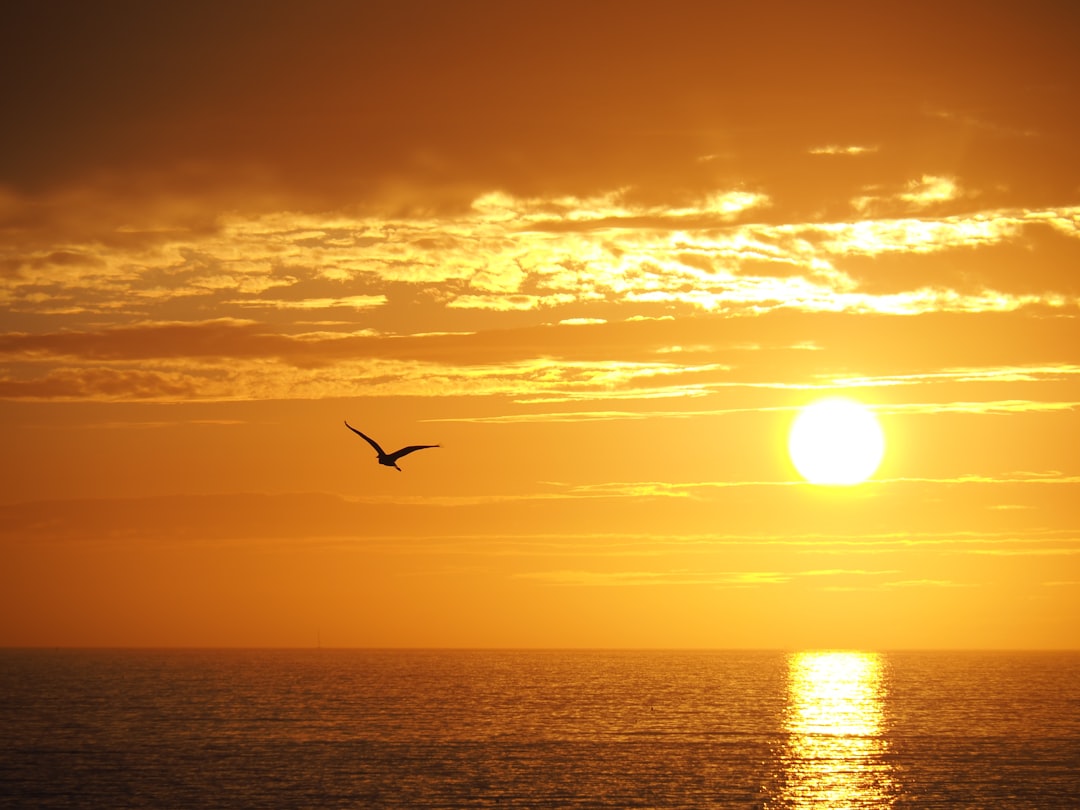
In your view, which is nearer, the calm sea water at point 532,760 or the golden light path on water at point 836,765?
the calm sea water at point 532,760

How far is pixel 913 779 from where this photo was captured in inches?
4471

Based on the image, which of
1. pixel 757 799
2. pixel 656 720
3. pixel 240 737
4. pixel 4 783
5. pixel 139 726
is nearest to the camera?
pixel 757 799

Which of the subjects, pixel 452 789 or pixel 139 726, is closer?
pixel 452 789

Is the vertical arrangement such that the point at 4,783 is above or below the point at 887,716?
below

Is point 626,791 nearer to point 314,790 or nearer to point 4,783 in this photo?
point 314,790

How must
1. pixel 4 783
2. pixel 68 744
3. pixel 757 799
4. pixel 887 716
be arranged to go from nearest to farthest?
pixel 757 799, pixel 4 783, pixel 68 744, pixel 887 716

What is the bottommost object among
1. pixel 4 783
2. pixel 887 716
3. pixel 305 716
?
pixel 4 783

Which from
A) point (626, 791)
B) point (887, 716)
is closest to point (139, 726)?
point (626, 791)

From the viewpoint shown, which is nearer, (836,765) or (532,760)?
(532,760)

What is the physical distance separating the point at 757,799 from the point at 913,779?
20.7m

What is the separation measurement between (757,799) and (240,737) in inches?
2876

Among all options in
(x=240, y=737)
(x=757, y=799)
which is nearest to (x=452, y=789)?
(x=757, y=799)

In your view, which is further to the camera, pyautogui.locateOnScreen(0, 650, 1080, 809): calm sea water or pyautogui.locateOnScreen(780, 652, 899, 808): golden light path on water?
pyautogui.locateOnScreen(780, 652, 899, 808): golden light path on water

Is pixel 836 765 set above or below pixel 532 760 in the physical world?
above
